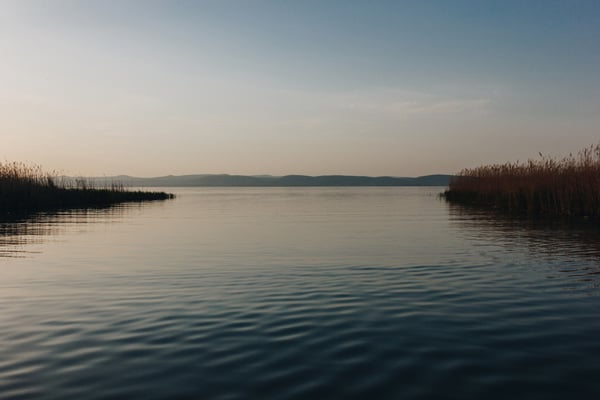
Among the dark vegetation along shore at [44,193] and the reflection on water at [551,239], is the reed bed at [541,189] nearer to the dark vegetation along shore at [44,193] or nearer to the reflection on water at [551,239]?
the reflection on water at [551,239]

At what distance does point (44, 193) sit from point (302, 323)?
39.4m

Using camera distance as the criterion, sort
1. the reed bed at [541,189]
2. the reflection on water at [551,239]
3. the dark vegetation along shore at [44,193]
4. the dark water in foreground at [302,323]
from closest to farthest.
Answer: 1. the dark water in foreground at [302,323]
2. the reflection on water at [551,239]
3. the reed bed at [541,189]
4. the dark vegetation along shore at [44,193]

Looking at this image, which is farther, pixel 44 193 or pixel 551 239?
pixel 44 193

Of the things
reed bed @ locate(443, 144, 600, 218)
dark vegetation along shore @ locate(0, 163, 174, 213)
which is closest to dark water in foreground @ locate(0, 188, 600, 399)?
reed bed @ locate(443, 144, 600, 218)

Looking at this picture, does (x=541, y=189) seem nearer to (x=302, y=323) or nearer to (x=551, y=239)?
(x=551, y=239)

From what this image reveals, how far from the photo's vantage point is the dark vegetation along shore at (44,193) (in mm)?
36688

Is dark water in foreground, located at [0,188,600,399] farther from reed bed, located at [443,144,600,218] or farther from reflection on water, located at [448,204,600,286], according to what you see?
reed bed, located at [443,144,600,218]

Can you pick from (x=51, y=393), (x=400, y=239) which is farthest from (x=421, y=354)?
(x=400, y=239)

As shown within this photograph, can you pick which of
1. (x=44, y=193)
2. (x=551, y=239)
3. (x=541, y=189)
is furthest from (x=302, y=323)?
(x=44, y=193)

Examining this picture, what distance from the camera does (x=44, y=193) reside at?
1609 inches

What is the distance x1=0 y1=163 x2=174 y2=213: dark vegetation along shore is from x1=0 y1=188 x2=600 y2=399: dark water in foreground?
80.7ft

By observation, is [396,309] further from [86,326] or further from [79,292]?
[79,292]

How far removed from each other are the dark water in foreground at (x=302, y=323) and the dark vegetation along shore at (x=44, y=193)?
24608mm

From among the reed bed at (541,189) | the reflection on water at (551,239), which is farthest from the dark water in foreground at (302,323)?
the reed bed at (541,189)
